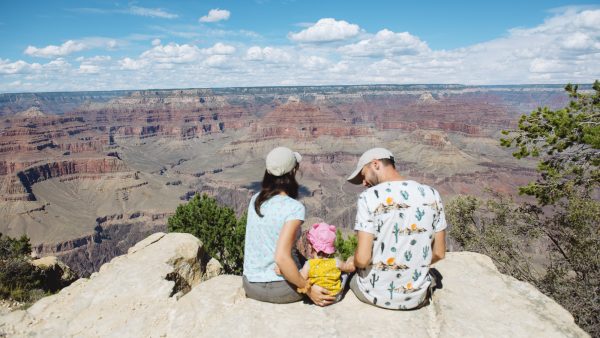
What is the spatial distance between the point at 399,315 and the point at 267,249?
8.80 ft

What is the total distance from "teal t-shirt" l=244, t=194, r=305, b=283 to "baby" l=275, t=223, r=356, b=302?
0.95 ft

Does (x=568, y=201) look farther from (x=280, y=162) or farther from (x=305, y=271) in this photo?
(x=280, y=162)

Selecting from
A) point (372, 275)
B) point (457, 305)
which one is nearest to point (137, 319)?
point (372, 275)

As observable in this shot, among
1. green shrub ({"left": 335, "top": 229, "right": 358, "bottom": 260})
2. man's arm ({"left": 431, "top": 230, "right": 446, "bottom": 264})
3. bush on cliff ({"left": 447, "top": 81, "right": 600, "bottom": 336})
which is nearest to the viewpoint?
man's arm ({"left": 431, "top": 230, "right": 446, "bottom": 264})

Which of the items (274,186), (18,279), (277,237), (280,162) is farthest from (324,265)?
(18,279)

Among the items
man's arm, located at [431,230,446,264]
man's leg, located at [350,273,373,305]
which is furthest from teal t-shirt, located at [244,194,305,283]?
man's arm, located at [431,230,446,264]

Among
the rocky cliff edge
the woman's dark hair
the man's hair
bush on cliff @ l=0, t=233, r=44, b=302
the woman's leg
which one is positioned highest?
the man's hair

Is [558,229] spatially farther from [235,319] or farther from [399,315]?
[235,319]

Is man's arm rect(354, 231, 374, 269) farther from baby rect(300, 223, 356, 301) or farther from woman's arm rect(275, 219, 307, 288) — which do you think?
woman's arm rect(275, 219, 307, 288)

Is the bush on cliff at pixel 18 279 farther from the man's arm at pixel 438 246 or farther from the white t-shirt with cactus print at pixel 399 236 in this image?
the man's arm at pixel 438 246

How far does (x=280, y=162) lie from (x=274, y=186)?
52cm

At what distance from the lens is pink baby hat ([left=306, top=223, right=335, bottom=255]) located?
7.07 metres

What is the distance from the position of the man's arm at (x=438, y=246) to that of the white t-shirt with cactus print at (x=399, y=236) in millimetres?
221

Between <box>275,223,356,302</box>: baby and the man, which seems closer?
the man
